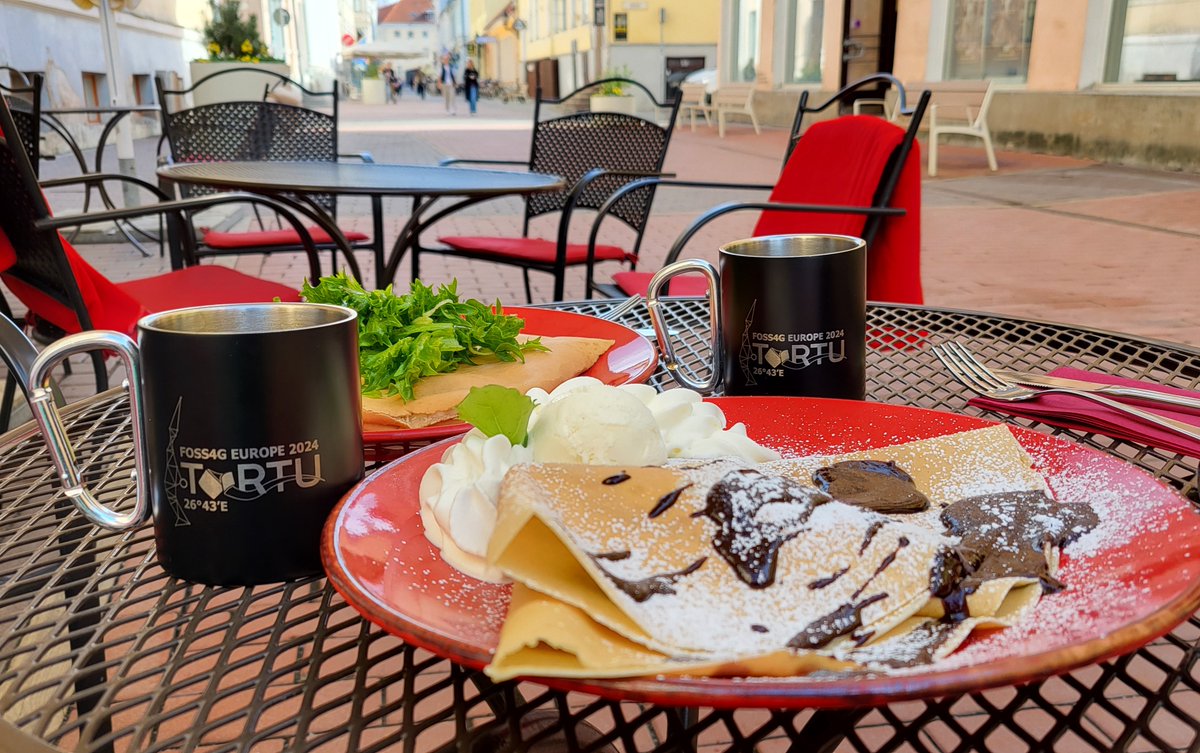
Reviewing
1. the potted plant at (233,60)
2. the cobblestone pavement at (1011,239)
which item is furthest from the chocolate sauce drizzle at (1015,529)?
the potted plant at (233,60)

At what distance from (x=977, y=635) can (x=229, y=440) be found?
44 centimetres

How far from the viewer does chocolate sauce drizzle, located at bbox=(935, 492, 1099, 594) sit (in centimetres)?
51

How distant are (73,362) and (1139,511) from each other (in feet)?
12.3

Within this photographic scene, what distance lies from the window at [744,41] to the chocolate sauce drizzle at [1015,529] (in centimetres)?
1918

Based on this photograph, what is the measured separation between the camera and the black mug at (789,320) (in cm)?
86

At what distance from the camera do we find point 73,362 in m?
3.58

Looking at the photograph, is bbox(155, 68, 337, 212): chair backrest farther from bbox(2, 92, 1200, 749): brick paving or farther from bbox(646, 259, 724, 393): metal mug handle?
bbox(646, 259, 724, 393): metal mug handle

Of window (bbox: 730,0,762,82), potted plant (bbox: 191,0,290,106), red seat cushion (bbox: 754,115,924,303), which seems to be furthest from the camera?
window (bbox: 730,0,762,82)

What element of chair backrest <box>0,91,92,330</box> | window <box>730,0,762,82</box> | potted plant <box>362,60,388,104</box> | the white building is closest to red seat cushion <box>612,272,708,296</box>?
chair backrest <box>0,91,92,330</box>

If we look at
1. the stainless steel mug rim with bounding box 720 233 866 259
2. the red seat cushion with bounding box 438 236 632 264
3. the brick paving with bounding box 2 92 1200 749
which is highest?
the stainless steel mug rim with bounding box 720 233 866 259

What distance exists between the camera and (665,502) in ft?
1.73

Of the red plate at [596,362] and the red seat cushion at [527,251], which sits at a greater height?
the red plate at [596,362]

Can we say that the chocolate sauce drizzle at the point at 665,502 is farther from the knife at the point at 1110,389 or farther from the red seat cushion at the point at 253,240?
the red seat cushion at the point at 253,240

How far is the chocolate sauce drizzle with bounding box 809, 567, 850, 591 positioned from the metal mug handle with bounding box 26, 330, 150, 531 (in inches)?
16.6
